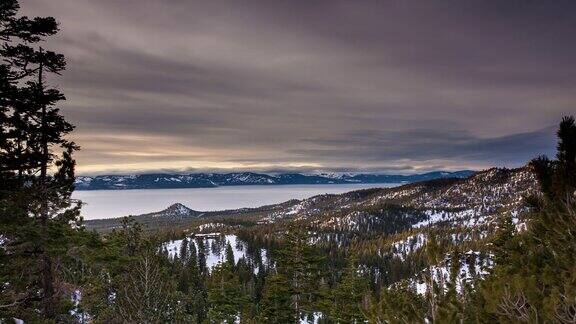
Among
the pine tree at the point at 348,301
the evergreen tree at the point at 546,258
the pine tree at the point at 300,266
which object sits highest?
the evergreen tree at the point at 546,258

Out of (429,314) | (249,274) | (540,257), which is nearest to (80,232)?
(429,314)

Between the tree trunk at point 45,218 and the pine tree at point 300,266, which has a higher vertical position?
the tree trunk at point 45,218

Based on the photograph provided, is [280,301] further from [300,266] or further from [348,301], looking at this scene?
[348,301]

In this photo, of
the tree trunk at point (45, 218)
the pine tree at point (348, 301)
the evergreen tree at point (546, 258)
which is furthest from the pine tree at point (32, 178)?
the pine tree at point (348, 301)

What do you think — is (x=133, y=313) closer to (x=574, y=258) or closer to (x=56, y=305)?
(x=56, y=305)

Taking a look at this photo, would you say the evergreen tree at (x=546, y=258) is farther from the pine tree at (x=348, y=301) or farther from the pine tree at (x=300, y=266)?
→ the pine tree at (x=348, y=301)

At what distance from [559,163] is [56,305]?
1946cm

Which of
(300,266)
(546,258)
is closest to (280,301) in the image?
(300,266)

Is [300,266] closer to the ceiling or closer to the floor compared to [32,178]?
closer to the floor

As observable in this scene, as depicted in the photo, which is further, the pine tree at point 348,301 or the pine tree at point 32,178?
the pine tree at point 348,301

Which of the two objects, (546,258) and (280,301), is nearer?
(546,258)

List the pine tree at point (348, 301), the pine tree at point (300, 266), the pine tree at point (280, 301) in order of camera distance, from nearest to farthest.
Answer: the pine tree at point (300, 266)
the pine tree at point (280, 301)
the pine tree at point (348, 301)

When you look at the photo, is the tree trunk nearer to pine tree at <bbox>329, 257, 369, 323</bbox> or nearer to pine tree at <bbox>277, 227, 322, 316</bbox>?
pine tree at <bbox>277, 227, 322, 316</bbox>

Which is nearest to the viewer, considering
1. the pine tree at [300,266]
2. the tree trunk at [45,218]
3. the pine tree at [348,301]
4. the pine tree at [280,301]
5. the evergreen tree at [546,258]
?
the evergreen tree at [546,258]
